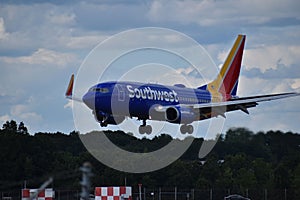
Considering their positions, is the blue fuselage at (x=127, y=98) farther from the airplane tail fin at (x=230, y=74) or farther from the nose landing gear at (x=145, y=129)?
the airplane tail fin at (x=230, y=74)

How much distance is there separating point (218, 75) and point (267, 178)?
10.4 m

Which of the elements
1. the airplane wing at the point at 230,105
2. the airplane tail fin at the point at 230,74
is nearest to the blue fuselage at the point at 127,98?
the airplane wing at the point at 230,105

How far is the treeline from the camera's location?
67625mm

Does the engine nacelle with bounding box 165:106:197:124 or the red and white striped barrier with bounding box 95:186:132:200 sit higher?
the engine nacelle with bounding box 165:106:197:124

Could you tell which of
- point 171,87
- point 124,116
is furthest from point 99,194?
point 171,87

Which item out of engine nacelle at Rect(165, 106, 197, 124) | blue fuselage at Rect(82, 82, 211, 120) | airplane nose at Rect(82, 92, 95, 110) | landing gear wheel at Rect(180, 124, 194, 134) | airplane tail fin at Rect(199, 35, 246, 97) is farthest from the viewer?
airplane tail fin at Rect(199, 35, 246, 97)

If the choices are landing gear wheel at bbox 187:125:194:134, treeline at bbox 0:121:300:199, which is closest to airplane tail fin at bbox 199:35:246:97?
treeline at bbox 0:121:300:199

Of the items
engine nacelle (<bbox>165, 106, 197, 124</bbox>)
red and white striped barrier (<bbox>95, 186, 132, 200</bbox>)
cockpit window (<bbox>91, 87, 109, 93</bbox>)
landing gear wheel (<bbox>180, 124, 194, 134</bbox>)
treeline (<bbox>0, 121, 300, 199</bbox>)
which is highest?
cockpit window (<bbox>91, 87, 109, 93</bbox>)

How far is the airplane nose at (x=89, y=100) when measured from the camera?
62.4 m

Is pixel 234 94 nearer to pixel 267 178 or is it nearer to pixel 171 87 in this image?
pixel 267 178

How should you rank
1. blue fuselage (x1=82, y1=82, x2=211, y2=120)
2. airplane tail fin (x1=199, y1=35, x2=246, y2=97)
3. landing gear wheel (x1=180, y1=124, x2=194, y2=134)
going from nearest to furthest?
1. blue fuselage (x1=82, y1=82, x2=211, y2=120)
2. landing gear wheel (x1=180, y1=124, x2=194, y2=134)
3. airplane tail fin (x1=199, y1=35, x2=246, y2=97)

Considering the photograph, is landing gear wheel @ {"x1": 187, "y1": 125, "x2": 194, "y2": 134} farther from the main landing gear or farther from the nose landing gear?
the nose landing gear

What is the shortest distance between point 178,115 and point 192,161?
76.1ft

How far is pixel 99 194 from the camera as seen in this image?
33.5 meters
